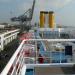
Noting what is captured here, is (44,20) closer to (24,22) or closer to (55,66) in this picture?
(55,66)

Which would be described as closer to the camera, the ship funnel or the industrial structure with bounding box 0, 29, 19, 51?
the ship funnel

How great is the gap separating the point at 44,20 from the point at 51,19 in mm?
440

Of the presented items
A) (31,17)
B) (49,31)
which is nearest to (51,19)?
(49,31)

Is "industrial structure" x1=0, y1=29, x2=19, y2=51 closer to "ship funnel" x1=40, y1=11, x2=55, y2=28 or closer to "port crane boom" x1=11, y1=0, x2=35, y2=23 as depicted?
"port crane boom" x1=11, y1=0, x2=35, y2=23

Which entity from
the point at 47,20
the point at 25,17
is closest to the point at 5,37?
the point at 25,17

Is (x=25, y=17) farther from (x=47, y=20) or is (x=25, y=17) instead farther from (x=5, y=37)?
(x=47, y=20)

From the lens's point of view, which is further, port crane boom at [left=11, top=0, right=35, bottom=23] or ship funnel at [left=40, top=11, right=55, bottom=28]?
port crane boom at [left=11, top=0, right=35, bottom=23]

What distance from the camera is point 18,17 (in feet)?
143

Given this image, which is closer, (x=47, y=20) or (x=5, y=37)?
(x=47, y=20)

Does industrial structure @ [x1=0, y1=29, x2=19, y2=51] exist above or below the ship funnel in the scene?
below

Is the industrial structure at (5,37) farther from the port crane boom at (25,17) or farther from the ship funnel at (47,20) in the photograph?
the ship funnel at (47,20)

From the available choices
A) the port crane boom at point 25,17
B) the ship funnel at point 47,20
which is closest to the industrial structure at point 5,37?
the port crane boom at point 25,17

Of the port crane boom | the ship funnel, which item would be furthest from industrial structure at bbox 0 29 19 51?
the ship funnel

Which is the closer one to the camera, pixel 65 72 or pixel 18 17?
pixel 65 72
